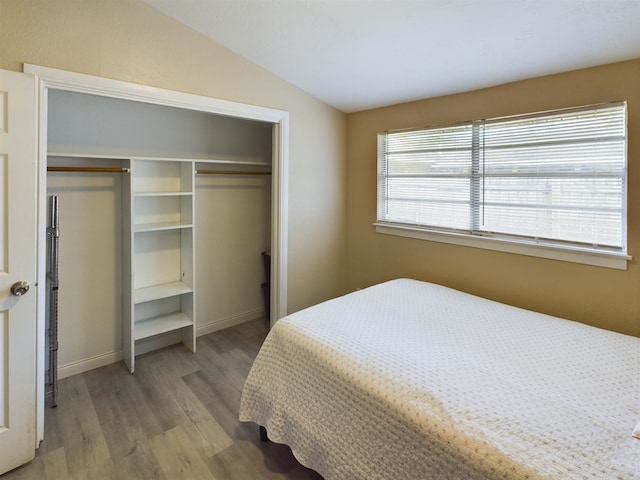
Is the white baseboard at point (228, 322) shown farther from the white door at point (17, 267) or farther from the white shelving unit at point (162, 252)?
the white door at point (17, 267)

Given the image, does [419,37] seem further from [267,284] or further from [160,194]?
[267,284]

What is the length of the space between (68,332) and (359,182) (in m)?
2.73

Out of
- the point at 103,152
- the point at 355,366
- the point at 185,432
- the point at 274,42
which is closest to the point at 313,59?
the point at 274,42

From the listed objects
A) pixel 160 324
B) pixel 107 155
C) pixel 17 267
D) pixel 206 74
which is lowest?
pixel 160 324

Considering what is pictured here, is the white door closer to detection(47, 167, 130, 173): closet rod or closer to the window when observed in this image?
detection(47, 167, 130, 173): closet rod

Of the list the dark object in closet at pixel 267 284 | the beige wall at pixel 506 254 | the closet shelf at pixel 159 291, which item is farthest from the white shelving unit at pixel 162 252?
the beige wall at pixel 506 254

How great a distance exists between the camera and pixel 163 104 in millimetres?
2312

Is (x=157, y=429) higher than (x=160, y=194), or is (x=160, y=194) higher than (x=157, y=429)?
(x=160, y=194)

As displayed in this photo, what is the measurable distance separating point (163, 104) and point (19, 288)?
53.1 inches

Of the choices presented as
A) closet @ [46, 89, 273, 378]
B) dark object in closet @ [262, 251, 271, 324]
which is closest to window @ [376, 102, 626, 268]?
dark object in closet @ [262, 251, 271, 324]

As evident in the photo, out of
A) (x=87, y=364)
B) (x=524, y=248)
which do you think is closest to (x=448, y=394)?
(x=524, y=248)

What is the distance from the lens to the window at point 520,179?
2061mm

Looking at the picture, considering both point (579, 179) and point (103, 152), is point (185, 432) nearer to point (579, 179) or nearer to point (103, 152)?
point (103, 152)

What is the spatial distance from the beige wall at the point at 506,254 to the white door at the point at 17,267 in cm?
250
